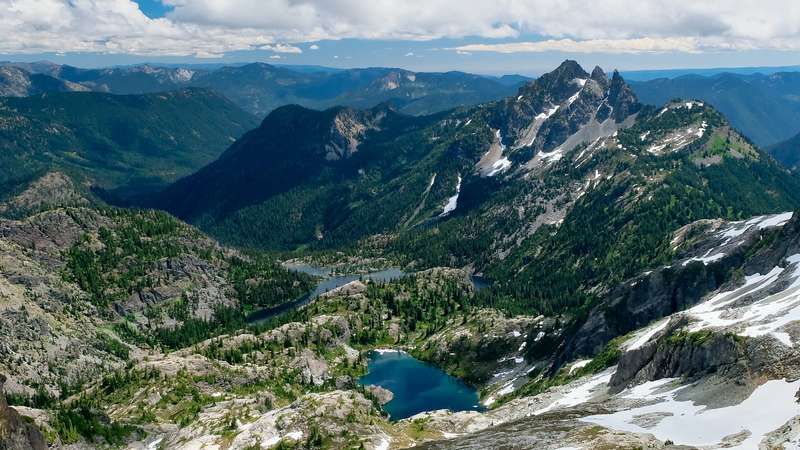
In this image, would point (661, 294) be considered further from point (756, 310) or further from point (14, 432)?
point (14, 432)

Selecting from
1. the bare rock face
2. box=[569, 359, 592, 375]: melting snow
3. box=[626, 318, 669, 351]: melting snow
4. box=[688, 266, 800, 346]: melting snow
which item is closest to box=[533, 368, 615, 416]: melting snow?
box=[626, 318, 669, 351]: melting snow

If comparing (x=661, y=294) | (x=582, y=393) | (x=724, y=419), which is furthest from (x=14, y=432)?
(x=661, y=294)

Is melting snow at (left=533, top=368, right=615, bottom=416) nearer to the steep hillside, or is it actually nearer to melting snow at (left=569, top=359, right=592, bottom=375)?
the steep hillside

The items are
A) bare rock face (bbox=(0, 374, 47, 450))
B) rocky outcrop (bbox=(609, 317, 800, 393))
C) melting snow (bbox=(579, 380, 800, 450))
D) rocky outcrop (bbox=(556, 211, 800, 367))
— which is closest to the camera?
melting snow (bbox=(579, 380, 800, 450))

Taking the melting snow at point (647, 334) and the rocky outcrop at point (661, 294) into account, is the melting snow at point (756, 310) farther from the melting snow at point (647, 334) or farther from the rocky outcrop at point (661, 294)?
the rocky outcrop at point (661, 294)

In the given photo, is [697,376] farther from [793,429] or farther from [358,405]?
[358,405]
